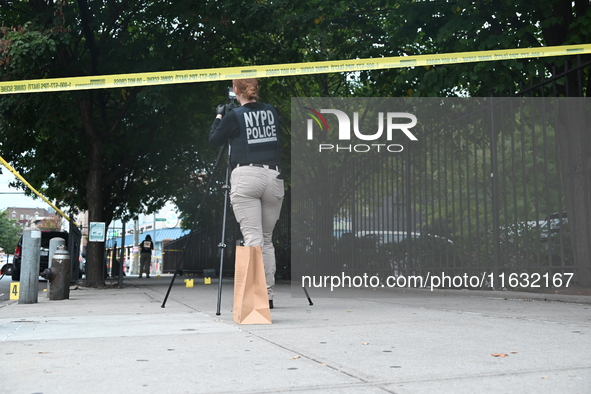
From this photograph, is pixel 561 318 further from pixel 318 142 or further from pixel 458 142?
pixel 318 142

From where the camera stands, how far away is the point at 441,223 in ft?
30.5

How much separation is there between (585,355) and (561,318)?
1.93 metres

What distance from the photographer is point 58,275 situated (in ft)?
31.2

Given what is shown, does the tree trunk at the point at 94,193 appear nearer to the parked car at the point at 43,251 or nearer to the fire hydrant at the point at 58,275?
the parked car at the point at 43,251

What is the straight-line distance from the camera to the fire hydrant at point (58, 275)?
9.44m

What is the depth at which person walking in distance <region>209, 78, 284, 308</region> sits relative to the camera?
18.8 ft

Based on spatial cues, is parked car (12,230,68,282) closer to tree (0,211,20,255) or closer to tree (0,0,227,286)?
tree (0,0,227,286)

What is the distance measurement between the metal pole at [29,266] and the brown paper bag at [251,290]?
4.62 metres

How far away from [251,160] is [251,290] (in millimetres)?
1338

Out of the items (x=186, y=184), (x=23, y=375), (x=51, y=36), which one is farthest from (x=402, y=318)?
(x=186, y=184)

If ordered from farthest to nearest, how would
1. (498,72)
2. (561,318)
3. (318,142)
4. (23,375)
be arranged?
(318,142), (498,72), (561,318), (23,375)

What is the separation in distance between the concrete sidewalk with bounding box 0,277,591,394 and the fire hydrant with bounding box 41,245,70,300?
369 centimetres

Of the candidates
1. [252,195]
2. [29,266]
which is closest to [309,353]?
[252,195]

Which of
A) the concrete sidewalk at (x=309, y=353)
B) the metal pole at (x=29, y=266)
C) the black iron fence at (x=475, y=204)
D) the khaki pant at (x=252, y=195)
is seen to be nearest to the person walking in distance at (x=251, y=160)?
the khaki pant at (x=252, y=195)
